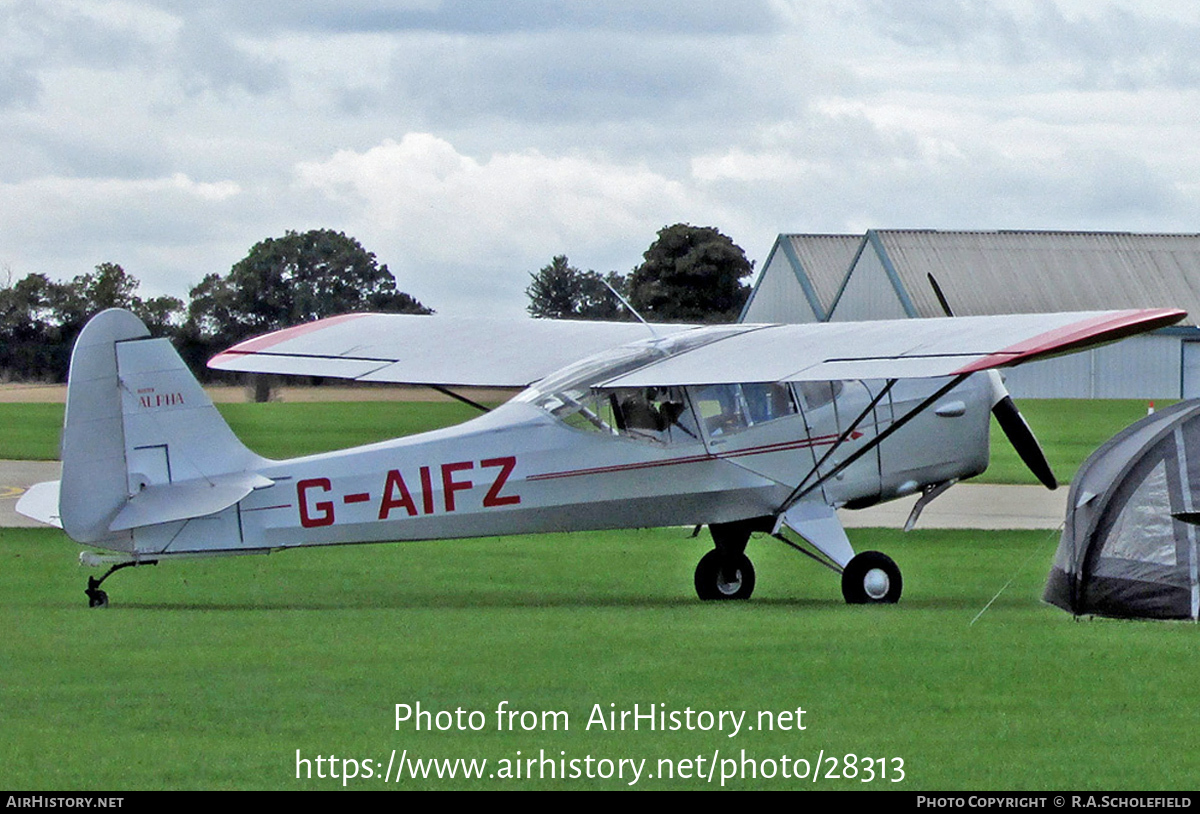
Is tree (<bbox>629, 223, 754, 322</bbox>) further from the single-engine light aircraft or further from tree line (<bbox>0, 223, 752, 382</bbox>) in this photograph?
the single-engine light aircraft

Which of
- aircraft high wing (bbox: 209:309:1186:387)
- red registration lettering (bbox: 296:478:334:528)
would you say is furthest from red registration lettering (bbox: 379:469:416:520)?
aircraft high wing (bbox: 209:309:1186:387)

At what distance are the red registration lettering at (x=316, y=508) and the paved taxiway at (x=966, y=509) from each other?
7.29m

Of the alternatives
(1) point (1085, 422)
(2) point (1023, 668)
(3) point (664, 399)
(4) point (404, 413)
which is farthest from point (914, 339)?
(4) point (404, 413)

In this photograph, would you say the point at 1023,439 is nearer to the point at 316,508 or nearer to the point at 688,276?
the point at 316,508

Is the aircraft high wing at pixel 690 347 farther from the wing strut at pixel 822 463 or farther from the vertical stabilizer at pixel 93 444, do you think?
the vertical stabilizer at pixel 93 444

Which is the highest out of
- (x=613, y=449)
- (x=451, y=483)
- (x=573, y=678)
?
(x=613, y=449)

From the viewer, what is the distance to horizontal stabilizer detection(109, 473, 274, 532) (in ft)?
43.8

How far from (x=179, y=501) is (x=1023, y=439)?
22.9 ft

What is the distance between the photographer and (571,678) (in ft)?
34.2

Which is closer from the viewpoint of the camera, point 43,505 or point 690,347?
point 43,505

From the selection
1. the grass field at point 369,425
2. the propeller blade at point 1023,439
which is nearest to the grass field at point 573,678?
the propeller blade at point 1023,439

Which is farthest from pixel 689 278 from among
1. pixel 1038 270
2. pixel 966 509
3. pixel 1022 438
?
pixel 1022 438

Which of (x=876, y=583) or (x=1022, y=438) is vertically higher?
(x=1022, y=438)

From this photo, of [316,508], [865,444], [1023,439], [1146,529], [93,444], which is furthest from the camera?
[1023,439]
